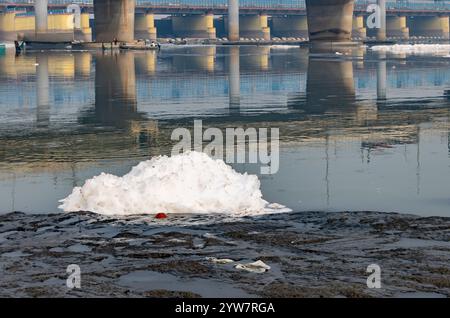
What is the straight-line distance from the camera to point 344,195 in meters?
19.0

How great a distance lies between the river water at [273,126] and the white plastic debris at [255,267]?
14.8 ft

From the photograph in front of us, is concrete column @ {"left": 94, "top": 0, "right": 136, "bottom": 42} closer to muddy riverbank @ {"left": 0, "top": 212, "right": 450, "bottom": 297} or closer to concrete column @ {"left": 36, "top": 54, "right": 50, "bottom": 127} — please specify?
concrete column @ {"left": 36, "top": 54, "right": 50, "bottom": 127}

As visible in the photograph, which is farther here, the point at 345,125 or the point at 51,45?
the point at 51,45

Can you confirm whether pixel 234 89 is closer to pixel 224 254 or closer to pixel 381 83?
pixel 381 83

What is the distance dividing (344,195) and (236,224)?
3.62m

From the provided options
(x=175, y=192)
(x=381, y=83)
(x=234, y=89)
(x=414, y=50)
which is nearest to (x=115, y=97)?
(x=234, y=89)

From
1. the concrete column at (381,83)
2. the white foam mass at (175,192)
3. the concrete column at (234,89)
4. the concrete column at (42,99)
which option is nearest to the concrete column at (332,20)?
the concrete column at (381,83)

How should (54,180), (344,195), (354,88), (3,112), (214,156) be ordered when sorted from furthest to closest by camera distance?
(354,88) → (3,112) → (214,156) → (54,180) → (344,195)

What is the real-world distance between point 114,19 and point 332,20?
32.6 metres

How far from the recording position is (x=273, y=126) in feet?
102

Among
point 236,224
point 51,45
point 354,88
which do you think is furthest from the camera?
point 51,45

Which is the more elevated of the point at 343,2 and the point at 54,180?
the point at 343,2
